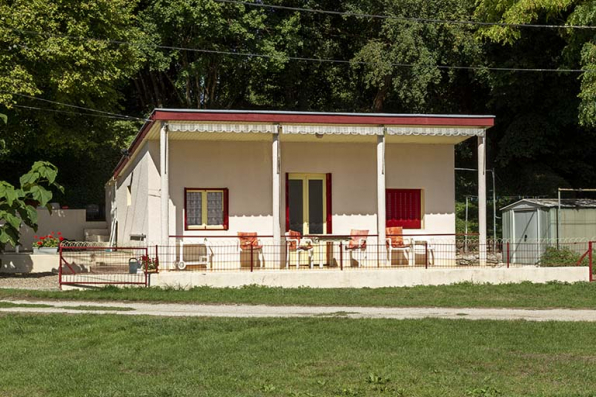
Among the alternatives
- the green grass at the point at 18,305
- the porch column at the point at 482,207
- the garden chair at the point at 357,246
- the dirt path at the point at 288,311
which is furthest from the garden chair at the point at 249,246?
the green grass at the point at 18,305

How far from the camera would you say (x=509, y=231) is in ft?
80.6

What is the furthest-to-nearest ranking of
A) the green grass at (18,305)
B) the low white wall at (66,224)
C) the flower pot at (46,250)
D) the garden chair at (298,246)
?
the low white wall at (66,224)
the flower pot at (46,250)
the garden chair at (298,246)
the green grass at (18,305)

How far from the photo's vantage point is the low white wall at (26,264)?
23422mm

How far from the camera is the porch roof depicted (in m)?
20.0

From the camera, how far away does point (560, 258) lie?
70.0 ft

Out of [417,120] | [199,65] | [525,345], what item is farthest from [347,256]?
[199,65]

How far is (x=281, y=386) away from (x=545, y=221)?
15.9m

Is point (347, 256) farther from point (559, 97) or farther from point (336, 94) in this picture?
point (336, 94)

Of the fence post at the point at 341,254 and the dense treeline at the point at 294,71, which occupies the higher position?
the dense treeline at the point at 294,71

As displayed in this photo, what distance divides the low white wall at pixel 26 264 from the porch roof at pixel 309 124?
4880 mm

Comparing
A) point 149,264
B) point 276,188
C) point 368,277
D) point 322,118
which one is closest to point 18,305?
point 149,264

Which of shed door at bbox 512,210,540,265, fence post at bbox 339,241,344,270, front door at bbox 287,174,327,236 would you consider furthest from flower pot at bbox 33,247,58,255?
shed door at bbox 512,210,540,265

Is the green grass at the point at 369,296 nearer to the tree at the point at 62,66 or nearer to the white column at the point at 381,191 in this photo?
the white column at the point at 381,191

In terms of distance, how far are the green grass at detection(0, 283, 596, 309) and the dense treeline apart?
10646 mm
